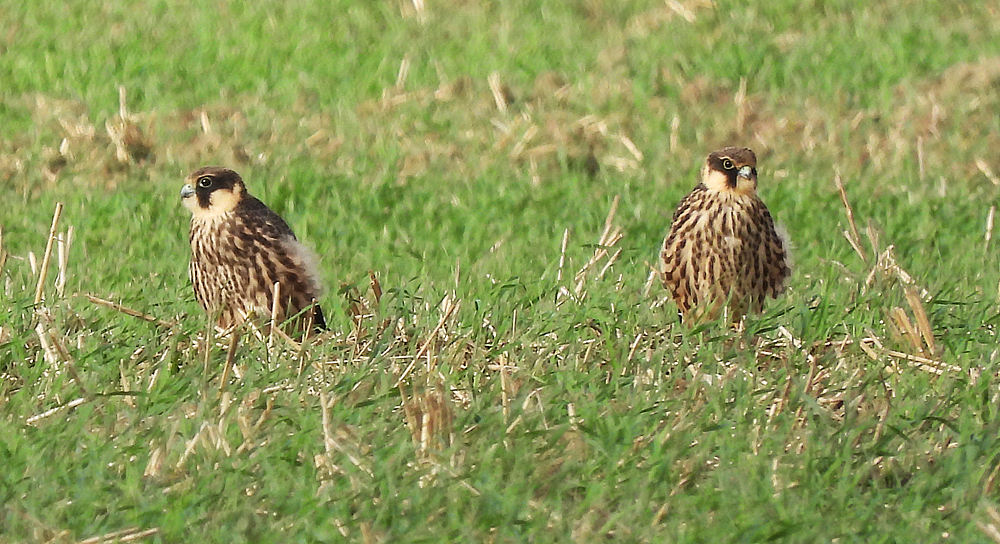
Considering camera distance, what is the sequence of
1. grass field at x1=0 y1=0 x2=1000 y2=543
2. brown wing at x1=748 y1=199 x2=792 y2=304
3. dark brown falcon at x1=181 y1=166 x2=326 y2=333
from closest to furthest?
grass field at x1=0 y1=0 x2=1000 y2=543, dark brown falcon at x1=181 y1=166 x2=326 y2=333, brown wing at x1=748 y1=199 x2=792 y2=304

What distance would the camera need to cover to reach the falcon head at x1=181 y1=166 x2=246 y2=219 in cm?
681

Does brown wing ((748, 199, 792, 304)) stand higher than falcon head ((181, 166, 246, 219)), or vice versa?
falcon head ((181, 166, 246, 219))

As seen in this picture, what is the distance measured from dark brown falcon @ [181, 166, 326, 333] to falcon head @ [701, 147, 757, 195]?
158 centimetres

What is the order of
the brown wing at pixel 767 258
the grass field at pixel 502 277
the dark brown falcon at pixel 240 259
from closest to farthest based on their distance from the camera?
the grass field at pixel 502 277 < the dark brown falcon at pixel 240 259 < the brown wing at pixel 767 258

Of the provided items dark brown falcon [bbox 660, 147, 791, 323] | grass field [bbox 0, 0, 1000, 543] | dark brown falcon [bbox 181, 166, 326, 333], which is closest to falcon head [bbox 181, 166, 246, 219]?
dark brown falcon [bbox 181, 166, 326, 333]

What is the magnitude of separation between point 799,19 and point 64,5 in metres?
5.28

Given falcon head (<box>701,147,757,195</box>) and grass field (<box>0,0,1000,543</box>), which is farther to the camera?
falcon head (<box>701,147,757,195</box>)

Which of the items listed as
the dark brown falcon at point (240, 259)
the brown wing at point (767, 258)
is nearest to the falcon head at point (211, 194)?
the dark brown falcon at point (240, 259)

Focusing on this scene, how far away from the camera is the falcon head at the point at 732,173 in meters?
6.89

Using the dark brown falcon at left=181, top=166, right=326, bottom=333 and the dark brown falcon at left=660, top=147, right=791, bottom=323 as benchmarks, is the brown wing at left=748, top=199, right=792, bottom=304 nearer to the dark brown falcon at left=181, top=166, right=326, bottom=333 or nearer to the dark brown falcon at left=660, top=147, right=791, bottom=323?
the dark brown falcon at left=660, top=147, right=791, bottom=323

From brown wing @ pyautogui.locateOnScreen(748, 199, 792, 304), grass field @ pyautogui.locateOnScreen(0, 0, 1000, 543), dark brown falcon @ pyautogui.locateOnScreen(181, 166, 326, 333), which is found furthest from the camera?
brown wing @ pyautogui.locateOnScreen(748, 199, 792, 304)

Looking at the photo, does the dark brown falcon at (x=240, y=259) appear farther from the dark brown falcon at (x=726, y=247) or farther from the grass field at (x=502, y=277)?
the dark brown falcon at (x=726, y=247)

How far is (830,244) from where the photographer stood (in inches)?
347

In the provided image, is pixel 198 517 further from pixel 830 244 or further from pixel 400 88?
pixel 400 88
